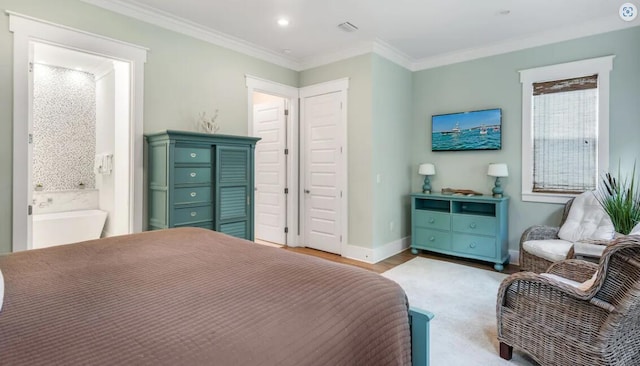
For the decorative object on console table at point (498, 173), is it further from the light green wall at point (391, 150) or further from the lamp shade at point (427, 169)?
the light green wall at point (391, 150)

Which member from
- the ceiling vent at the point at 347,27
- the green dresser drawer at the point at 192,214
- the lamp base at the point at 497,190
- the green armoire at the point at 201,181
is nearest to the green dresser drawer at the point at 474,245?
the lamp base at the point at 497,190

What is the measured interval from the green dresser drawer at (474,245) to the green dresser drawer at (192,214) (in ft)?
10.1

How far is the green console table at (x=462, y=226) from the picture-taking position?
4016 millimetres

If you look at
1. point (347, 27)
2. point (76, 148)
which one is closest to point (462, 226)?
point (347, 27)

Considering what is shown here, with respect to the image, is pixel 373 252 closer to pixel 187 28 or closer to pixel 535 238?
pixel 535 238

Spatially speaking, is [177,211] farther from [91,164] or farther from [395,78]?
[395,78]

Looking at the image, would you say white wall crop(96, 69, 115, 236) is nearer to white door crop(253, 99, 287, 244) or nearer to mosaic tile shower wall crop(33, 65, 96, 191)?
mosaic tile shower wall crop(33, 65, 96, 191)

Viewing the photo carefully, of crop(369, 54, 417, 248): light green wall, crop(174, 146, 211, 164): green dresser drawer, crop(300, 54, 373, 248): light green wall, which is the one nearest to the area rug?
crop(369, 54, 417, 248): light green wall

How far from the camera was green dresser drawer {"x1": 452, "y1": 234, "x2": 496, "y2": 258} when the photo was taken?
4.03m

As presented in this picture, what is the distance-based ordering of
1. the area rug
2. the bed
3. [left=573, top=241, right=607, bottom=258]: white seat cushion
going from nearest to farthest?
the bed → the area rug → [left=573, top=241, right=607, bottom=258]: white seat cushion

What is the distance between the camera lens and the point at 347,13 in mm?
3471

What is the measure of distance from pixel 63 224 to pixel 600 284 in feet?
17.4

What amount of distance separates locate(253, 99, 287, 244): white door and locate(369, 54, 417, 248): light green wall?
148 cm

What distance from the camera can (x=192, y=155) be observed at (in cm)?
329
